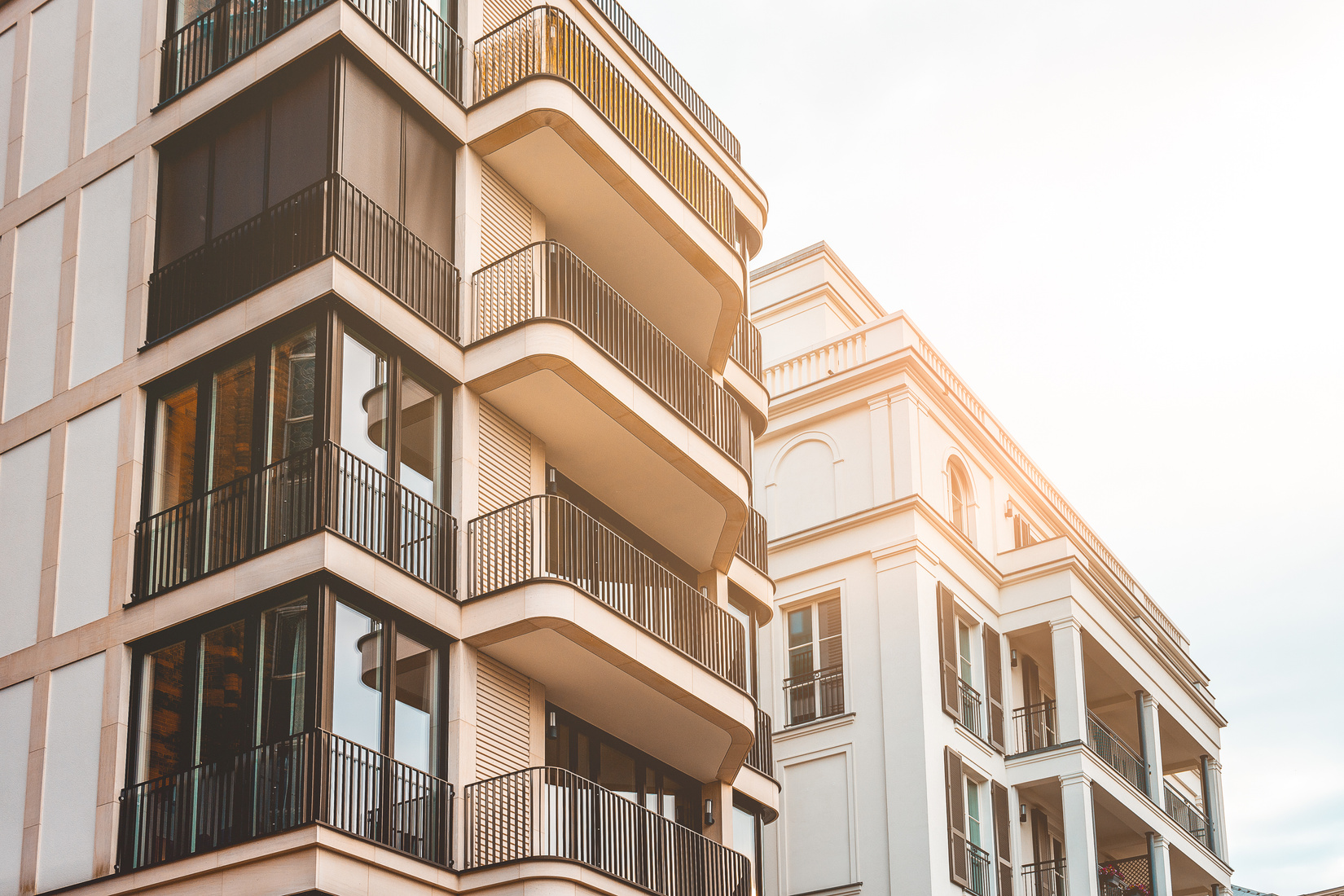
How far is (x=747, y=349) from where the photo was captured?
28.9 m

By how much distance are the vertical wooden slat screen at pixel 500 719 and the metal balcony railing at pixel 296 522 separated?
1.27m

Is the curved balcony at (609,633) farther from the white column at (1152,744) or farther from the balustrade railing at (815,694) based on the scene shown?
the white column at (1152,744)

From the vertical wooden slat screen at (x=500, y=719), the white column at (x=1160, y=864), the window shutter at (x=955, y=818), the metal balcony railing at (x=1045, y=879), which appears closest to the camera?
the vertical wooden slat screen at (x=500, y=719)

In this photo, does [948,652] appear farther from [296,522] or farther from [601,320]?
[296,522]

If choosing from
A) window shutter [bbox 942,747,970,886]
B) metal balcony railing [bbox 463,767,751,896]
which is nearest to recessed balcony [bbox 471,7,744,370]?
metal balcony railing [bbox 463,767,751,896]

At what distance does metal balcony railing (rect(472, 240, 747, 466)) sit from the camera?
21.4 m

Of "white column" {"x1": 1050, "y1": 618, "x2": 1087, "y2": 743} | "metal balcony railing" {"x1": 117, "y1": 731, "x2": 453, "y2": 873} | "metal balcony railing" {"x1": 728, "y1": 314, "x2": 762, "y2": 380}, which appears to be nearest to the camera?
"metal balcony railing" {"x1": 117, "y1": 731, "x2": 453, "y2": 873}

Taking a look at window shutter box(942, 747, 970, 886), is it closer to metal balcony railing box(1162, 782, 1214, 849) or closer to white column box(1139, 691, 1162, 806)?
white column box(1139, 691, 1162, 806)

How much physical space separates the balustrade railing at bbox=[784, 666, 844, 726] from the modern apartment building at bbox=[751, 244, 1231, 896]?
44mm

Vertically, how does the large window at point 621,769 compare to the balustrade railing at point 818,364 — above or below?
below

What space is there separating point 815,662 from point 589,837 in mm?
14593

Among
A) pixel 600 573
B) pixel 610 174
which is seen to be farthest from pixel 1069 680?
pixel 610 174

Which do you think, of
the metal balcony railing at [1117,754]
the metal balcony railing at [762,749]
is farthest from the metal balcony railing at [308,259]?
the metal balcony railing at [1117,754]

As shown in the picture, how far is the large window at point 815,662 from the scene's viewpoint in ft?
109
